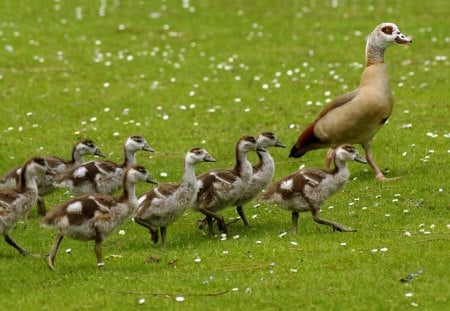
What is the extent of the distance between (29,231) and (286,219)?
431 centimetres

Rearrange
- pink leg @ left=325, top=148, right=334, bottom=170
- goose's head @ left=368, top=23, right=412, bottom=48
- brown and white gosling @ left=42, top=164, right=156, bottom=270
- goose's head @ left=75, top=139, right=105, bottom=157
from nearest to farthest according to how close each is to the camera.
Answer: brown and white gosling @ left=42, top=164, right=156, bottom=270, goose's head @ left=75, top=139, right=105, bottom=157, pink leg @ left=325, top=148, right=334, bottom=170, goose's head @ left=368, top=23, right=412, bottom=48

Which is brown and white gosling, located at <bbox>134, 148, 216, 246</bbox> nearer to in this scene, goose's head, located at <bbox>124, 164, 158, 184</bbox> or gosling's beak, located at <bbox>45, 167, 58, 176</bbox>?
goose's head, located at <bbox>124, 164, 158, 184</bbox>

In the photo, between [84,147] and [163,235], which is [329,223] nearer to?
[163,235]

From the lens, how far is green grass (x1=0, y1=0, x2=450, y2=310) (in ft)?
43.0

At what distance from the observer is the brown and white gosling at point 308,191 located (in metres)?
15.7

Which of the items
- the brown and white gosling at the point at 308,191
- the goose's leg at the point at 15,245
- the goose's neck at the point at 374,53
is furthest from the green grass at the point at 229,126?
the goose's neck at the point at 374,53

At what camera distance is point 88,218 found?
14.3m

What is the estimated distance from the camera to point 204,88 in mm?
27766

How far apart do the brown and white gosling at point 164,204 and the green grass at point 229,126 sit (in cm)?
49

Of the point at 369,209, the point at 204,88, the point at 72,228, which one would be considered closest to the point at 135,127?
the point at 204,88

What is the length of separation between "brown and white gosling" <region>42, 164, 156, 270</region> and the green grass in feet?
1.35

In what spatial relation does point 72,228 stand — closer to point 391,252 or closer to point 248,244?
point 248,244

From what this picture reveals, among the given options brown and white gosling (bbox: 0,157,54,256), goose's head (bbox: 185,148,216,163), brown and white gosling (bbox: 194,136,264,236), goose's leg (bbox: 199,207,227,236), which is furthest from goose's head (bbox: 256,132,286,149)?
brown and white gosling (bbox: 0,157,54,256)

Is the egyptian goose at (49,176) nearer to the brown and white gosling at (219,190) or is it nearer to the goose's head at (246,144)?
the brown and white gosling at (219,190)
